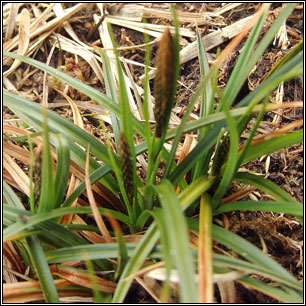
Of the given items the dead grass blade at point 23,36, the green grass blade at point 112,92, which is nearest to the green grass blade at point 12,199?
the green grass blade at point 112,92

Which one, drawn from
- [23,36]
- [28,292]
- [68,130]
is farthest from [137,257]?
[23,36]

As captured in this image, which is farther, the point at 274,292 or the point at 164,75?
the point at 274,292

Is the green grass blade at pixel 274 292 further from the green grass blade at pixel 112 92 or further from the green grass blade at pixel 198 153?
the green grass blade at pixel 112 92

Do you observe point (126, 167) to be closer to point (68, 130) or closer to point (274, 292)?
point (68, 130)

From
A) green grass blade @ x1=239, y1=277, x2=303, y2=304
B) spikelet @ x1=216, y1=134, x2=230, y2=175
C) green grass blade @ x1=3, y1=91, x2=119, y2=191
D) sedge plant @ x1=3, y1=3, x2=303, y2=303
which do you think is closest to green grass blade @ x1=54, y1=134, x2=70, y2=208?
sedge plant @ x1=3, y1=3, x2=303, y2=303

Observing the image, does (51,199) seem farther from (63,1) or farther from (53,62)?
(63,1)

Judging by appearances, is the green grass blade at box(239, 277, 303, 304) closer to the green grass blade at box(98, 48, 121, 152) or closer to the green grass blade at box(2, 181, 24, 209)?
the green grass blade at box(98, 48, 121, 152)

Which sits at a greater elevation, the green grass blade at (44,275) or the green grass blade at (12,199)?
the green grass blade at (12,199)

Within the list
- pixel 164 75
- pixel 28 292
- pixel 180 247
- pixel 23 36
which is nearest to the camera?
pixel 180 247
